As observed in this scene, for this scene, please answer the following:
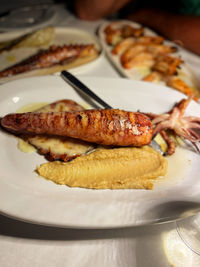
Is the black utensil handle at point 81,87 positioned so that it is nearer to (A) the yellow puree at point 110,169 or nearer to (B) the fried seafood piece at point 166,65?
(A) the yellow puree at point 110,169

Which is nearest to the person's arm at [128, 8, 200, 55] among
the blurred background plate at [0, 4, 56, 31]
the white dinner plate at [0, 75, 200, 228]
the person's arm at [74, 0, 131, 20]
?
the person's arm at [74, 0, 131, 20]

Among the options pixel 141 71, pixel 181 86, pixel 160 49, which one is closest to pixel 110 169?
pixel 181 86

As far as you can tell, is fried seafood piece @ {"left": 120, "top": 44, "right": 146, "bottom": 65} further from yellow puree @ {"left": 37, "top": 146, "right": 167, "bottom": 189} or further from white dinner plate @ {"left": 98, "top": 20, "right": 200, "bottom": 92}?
yellow puree @ {"left": 37, "top": 146, "right": 167, "bottom": 189}

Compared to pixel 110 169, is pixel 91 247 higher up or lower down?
lower down

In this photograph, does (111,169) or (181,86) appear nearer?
(111,169)

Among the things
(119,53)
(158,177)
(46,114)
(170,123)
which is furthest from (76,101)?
(119,53)

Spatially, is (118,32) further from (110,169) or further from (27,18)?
(110,169)
